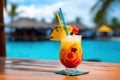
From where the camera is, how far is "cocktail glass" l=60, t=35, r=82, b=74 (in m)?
1.12

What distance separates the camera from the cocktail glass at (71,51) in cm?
112

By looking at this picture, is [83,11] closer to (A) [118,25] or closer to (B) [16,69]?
(A) [118,25]

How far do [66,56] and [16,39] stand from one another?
13.1 meters

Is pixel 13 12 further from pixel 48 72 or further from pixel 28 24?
pixel 48 72

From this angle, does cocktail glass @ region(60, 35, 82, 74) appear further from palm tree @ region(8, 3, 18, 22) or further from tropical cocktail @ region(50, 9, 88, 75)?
palm tree @ region(8, 3, 18, 22)

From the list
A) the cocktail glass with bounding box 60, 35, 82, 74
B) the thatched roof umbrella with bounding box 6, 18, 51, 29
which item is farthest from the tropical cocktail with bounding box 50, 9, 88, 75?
the thatched roof umbrella with bounding box 6, 18, 51, 29

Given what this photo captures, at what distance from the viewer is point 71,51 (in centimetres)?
112

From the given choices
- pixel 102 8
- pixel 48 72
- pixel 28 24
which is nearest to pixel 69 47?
pixel 48 72

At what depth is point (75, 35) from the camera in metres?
1.17

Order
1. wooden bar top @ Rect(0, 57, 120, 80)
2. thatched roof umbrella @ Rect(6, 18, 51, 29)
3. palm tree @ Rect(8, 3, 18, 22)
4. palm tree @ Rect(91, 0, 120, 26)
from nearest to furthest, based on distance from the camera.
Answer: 1. wooden bar top @ Rect(0, 57, 120, 80)
2. palm tree @ Rect(91, 0, 120, 26)
3. thatched roof umbrella @ Rect(6, 18, 51, 29)
4. palm tree @ Rect(8, 3, 18, 22)

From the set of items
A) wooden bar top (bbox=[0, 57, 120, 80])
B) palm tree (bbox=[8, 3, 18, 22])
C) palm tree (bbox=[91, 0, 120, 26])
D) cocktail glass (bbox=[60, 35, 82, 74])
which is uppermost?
palm tree (bbox=[8, 3, 18, 22])

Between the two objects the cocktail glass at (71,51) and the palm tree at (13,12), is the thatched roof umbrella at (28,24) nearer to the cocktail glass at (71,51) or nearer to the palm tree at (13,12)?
the palm tree at (13,12)

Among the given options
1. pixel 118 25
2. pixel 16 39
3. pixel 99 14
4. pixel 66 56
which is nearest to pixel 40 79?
pixel 66 56

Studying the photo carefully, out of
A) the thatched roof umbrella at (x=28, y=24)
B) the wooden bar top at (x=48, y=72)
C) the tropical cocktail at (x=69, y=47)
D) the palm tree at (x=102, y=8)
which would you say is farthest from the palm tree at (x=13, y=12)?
the tropical cocktail at (x=69, y=47)
